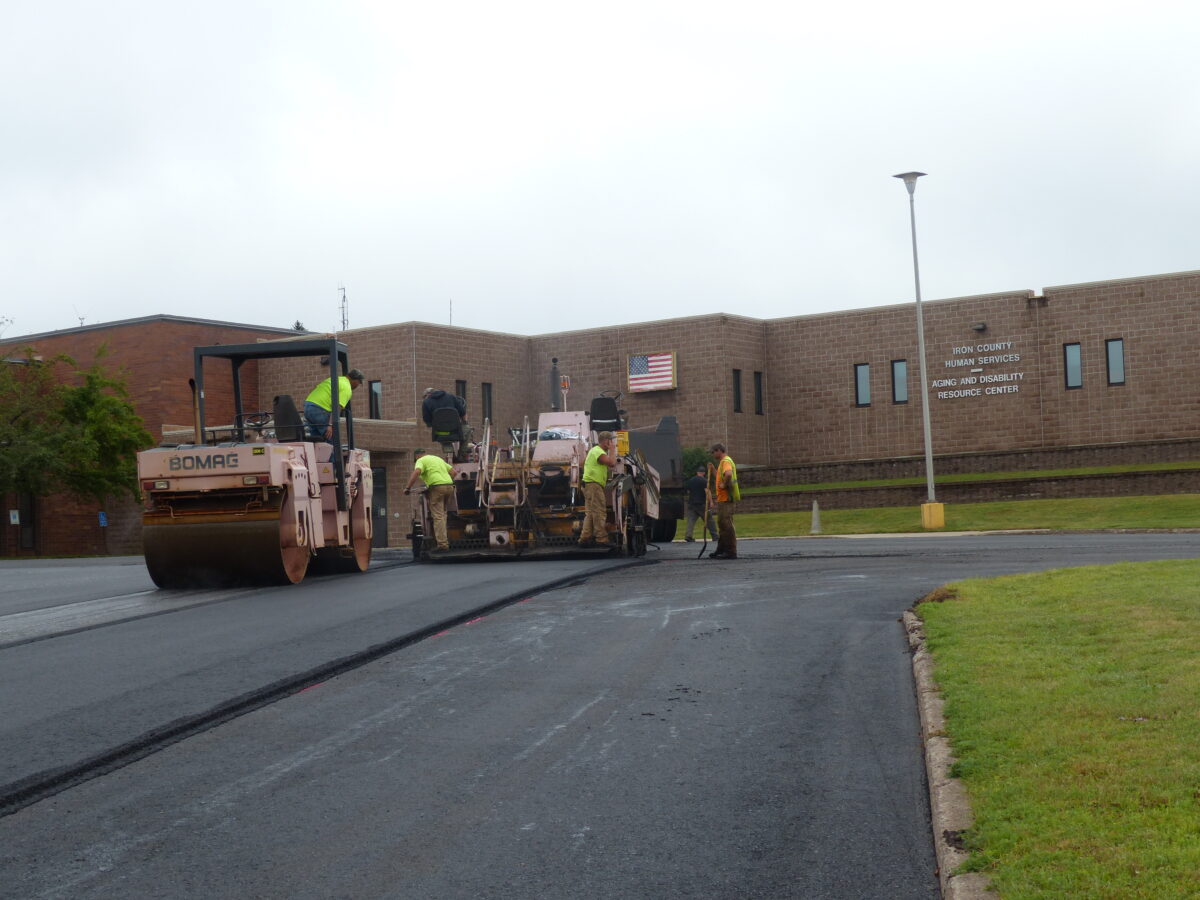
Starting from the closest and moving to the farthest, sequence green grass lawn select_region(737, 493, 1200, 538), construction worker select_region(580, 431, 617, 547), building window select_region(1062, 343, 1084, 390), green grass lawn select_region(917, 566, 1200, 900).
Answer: green grass lawn select_region(917, 566, 1200, 900) → construction worker select_region(580, 431, 617, 547) → green grass lawn select_region(737, 493, 1200, 538) → building window select_region(1062, 343, 1084, 390)

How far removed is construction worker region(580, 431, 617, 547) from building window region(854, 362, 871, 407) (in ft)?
98.6

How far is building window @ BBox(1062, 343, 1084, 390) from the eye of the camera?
1777 inches

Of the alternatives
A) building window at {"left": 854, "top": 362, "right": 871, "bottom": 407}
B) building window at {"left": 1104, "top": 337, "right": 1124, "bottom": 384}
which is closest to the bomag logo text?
building window at {"left": 1104, "top": 337, "right": 1124, "bottom": 384}

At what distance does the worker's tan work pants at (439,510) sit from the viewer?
20.1m

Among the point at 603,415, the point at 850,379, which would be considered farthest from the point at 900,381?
the point at 603,415

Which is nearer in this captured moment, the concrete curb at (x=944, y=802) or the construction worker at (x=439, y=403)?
the concrete curb at (x=944, y=802)

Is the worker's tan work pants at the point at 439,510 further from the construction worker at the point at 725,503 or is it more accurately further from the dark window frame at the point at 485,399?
the dark window frame at the point at 485,399

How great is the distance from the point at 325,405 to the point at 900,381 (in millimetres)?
34223

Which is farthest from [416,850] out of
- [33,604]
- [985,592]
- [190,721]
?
[33,604]

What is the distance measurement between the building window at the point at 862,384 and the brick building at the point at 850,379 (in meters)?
0.07

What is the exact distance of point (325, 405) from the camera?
16.7 meters

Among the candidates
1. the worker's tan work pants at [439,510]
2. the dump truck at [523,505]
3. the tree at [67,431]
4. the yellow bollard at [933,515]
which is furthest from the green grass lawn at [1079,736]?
the tree at [67,431]

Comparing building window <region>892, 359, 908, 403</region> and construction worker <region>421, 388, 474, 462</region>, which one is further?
building window <region>892, 359, 908, 403</region>

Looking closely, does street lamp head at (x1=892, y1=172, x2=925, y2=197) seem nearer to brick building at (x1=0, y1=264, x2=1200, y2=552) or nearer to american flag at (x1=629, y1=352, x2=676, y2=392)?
brick building at (x1=0, y1=264, x2=1200, y2=552)
